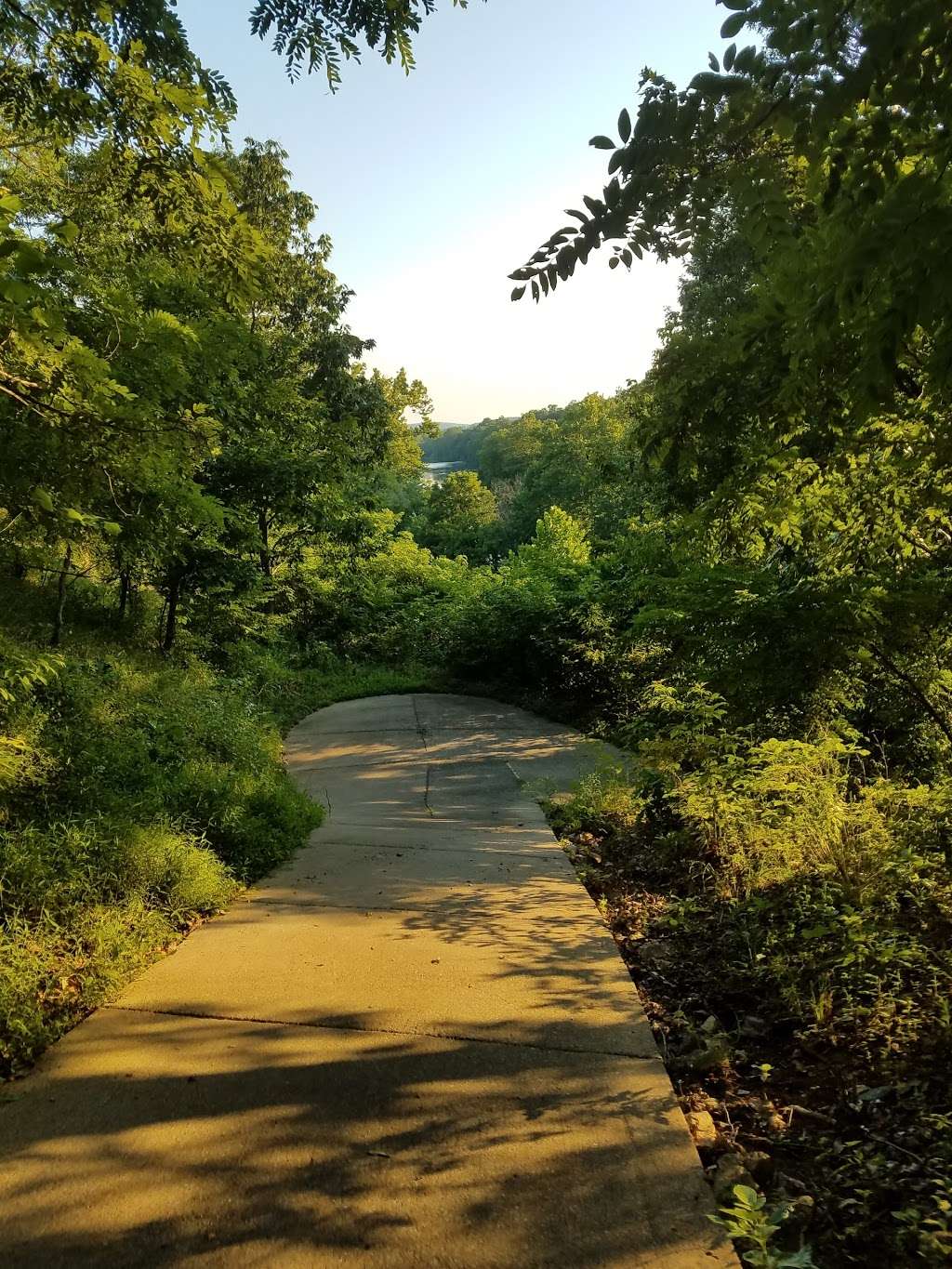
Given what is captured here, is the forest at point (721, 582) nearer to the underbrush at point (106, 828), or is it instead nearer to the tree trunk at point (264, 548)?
the underbrush at point (106, 828)

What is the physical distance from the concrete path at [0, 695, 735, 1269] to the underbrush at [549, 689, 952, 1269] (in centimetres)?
26

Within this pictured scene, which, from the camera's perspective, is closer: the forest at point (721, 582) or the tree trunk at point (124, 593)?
the forest at point (721, 582)

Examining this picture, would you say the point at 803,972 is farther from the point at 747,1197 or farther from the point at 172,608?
the point at 172,608

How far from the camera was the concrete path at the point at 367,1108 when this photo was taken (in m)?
2.01

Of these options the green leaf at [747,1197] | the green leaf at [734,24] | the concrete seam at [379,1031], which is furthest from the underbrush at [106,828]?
the green leaf at [734,24]

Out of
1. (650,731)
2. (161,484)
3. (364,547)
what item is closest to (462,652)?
(364,547)

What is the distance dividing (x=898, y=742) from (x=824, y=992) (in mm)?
3074

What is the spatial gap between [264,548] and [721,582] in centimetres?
948

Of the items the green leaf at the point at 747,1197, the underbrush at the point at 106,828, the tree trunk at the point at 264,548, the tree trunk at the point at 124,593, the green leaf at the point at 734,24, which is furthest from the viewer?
the tree trunk at the point at 264,548

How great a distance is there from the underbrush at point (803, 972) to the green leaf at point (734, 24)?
2.88 m

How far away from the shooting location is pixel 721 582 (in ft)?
15.2

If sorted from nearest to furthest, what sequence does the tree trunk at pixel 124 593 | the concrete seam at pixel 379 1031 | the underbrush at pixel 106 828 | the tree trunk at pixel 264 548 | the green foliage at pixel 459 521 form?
the concrete seam at pixel 379 1031 → the underbrush at pixel 106 828 → the tree trunk at pixel 124 593 → the tree trunk at pixel 264 548 → the green foliage at pixel 459 521

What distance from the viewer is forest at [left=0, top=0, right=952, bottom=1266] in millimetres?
1904

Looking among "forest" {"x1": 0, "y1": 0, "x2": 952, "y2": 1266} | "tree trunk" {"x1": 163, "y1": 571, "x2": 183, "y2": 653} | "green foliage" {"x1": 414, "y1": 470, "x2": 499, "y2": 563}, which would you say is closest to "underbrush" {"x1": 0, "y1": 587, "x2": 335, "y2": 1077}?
"forest" {"x1": 0, "y1": 0, "x2": 952, "y2": 1266}
